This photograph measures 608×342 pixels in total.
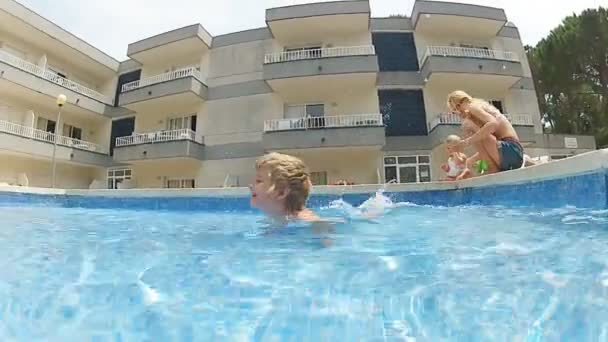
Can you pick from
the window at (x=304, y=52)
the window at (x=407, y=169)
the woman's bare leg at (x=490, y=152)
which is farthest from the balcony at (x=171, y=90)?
the woman's bare leg at (x=490, y=152)

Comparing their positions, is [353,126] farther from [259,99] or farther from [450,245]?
[450,245]

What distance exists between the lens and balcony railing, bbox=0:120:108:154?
54.4ft

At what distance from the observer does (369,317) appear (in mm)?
1167

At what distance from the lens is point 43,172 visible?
62.5 feet

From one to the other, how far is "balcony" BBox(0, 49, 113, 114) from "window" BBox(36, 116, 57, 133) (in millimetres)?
1989

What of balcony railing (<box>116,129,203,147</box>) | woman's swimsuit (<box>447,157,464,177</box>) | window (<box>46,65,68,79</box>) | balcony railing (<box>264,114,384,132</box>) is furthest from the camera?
window (<box>46,65,68,79</box>)

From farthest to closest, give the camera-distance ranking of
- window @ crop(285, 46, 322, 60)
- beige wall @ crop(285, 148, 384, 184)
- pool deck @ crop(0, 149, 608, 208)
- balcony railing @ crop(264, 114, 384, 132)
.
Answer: window @ crop(285, 46, 322, 60) → beige wall @ crop(285, 148, 384, 184) → balcony railing @ crop(264, 114, 384, 132) → pool deck @ crop(0, 149, 608, 208)

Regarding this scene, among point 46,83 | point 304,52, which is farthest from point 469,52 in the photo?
point 46,83

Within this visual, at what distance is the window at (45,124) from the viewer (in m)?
19.6

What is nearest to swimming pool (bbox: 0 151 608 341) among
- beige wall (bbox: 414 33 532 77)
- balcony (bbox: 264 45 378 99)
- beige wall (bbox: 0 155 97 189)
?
balcony (bbox: 264 45 378 99)

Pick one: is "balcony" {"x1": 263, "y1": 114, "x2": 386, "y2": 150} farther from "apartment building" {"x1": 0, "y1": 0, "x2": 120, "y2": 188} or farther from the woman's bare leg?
"apartment building" {"x1": 0, "y1": 0, "x2": 120, "y2": 188}

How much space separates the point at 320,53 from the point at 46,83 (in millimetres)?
13446

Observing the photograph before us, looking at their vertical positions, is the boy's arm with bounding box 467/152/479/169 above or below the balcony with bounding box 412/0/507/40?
below

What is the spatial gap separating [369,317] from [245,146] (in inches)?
665
